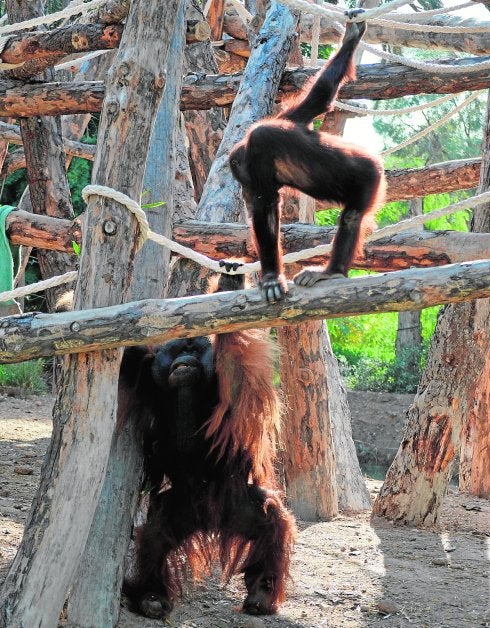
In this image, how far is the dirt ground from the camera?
396 centimetres

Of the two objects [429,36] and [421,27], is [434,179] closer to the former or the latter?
[429,36]

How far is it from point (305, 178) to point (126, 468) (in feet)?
4.70

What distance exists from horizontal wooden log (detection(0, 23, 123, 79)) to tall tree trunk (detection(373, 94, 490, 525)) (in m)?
2.34

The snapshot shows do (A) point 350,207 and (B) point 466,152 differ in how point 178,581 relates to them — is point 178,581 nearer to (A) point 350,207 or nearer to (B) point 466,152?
(A) point 350,207

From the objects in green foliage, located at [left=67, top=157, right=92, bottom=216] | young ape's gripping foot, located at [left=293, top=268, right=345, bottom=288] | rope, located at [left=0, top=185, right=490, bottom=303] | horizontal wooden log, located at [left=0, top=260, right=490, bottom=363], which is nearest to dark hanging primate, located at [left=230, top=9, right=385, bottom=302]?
young ape's gripping foot, located at [left=293, top=268, right=345, bottom=288]

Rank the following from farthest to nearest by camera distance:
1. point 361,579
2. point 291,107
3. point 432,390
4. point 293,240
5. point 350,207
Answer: point 432,390 < point 293,240 < point 361,579 < point 291,107 < point 350,207

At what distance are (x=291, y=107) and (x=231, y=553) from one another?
7.17ft

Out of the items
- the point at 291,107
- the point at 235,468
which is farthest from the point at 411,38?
the point at 235,468

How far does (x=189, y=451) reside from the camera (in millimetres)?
4113

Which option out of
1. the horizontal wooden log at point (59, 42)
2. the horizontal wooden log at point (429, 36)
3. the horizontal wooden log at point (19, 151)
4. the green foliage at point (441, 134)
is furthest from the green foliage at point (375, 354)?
the horizontal wooden log at point (59, 42)

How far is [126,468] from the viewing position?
3.85 meters

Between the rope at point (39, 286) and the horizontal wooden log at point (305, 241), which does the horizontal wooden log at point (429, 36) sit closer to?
the horizontal wooden log at point (305, 241)

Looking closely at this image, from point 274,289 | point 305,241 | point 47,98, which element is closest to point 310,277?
point 274,289

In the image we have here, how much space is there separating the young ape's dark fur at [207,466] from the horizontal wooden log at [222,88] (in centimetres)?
215
